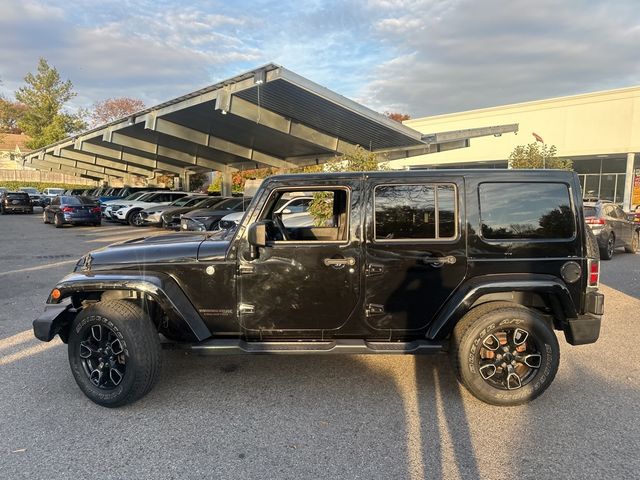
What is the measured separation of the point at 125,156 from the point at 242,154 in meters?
11.8

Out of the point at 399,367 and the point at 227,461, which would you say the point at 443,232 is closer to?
the point at 399,367

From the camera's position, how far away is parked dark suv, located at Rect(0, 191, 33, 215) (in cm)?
2855

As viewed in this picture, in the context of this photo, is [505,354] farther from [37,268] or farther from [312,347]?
[37,268]

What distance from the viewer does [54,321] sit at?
3.76m

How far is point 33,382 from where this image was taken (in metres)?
4.15

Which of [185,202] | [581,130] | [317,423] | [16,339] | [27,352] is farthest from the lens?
[581,130]

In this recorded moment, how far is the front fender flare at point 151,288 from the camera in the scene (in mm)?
3648

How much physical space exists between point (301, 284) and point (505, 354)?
5.95 ft

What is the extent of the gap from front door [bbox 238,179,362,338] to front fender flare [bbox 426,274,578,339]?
0.75 m

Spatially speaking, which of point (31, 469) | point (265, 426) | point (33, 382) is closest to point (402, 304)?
point (265, 426)

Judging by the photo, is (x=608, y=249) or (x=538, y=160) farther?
(x=538, y=160)

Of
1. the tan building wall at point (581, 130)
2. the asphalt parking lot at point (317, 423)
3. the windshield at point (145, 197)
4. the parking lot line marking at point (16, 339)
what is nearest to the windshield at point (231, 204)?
the windshield at point (145, 197)

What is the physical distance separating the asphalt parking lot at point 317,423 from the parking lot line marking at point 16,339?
0.29ft

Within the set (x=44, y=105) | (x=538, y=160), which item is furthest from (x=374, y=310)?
(x=44, y=105)
